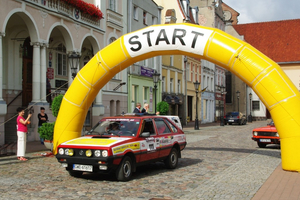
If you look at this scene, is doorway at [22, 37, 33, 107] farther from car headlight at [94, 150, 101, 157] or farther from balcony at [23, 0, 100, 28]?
car headlight at [94, 150, 101, 157]

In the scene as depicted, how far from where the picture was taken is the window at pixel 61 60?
24.1 metres

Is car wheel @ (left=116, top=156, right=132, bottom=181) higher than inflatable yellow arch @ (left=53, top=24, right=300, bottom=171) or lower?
lower

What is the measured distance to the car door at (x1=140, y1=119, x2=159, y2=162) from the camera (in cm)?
1015

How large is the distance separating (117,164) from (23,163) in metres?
4.61

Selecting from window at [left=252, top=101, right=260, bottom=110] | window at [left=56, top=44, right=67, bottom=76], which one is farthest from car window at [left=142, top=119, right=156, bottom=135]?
window at [left=252, top=101, right=260, bottom=110]

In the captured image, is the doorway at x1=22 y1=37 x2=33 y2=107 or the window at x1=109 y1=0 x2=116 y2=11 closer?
the doorway at x1=22 y1=37 x2=33 y2=107

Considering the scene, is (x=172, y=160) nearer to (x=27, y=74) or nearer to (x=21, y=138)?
(x=21, y=138)

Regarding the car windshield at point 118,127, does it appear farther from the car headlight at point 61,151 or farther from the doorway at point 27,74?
the doorway at point 27,74

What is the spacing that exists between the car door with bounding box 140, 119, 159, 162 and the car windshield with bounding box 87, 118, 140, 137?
26cm

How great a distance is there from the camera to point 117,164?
909 cm

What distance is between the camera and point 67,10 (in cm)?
2195

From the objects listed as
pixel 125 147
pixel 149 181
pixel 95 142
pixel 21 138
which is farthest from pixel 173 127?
pixel 21 138

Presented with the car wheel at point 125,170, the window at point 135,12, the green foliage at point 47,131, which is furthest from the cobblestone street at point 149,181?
the window at point 135,12

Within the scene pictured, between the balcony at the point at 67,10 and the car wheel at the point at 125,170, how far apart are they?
1222cm
